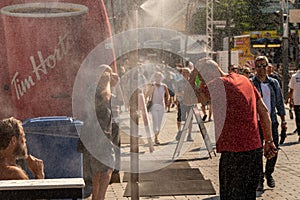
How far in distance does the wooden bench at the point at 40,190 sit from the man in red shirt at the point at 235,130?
7.93 ft

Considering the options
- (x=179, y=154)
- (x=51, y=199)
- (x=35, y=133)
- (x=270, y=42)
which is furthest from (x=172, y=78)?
(x=270, y=42)

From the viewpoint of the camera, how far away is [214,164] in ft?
38.4

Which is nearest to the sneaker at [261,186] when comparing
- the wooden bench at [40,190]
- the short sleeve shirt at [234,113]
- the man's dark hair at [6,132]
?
the short sleeve shirt at [234,113]

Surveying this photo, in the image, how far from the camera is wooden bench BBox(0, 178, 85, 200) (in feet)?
13.1

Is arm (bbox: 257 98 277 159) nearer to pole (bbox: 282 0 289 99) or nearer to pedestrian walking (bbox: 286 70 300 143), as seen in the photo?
pedestrian walking (bbox: 286 70 300 143)

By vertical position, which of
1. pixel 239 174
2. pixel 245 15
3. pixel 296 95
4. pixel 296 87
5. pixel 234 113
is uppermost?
pixel 234 113

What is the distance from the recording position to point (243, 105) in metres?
6.32

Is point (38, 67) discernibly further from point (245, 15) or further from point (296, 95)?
point (245, 15)

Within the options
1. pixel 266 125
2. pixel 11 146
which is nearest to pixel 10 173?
pixel 11 146

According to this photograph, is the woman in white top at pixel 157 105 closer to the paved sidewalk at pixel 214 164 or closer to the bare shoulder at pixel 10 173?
the paved sidewalk at pixel 214 164

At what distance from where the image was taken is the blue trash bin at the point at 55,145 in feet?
22.3

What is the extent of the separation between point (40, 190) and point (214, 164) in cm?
787

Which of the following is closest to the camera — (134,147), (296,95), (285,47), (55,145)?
(55,145)

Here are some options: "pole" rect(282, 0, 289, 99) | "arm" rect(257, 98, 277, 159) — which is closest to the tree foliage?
"pole" rect(282, 0, 289, 99)
